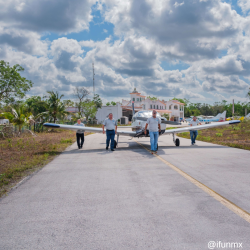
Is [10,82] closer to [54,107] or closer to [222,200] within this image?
[54,107]

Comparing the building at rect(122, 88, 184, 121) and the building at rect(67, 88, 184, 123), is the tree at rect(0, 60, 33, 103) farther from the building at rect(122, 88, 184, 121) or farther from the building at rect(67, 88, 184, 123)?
the building at rect(122, 88, 184, 121)

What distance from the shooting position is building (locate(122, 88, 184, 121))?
72.5 metres

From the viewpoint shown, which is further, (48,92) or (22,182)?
(48,92)

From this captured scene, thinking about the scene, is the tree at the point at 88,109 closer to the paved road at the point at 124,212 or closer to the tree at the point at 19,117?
the tree at the point at 19,117

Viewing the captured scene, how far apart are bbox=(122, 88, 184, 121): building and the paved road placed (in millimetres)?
61640

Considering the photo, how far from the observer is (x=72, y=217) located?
3.76 m

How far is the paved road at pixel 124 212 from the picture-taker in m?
2.99

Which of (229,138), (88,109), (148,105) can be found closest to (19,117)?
(229,138)

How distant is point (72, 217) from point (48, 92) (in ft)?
101

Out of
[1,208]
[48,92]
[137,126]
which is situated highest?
[48,92]

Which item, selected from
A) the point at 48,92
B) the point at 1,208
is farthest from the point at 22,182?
the point at 48,92

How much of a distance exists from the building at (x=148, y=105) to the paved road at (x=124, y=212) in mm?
61640

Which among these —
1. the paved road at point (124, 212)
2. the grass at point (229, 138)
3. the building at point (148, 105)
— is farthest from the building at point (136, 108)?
the paved road at point (124, 212)

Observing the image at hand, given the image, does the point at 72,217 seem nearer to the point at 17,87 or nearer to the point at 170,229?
the point at 170,229
